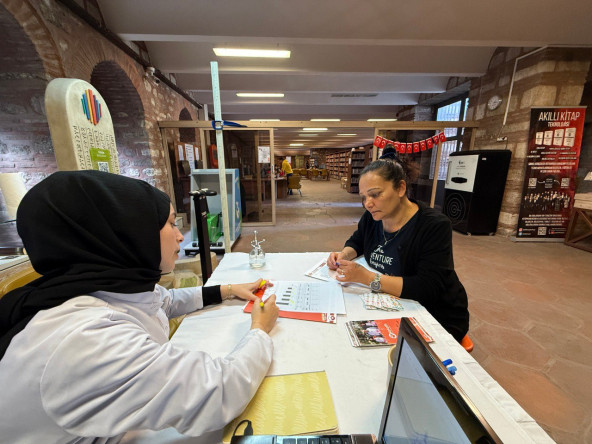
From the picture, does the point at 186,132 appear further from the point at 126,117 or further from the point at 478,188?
the point at 478,188

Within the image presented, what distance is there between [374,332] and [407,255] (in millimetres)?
531

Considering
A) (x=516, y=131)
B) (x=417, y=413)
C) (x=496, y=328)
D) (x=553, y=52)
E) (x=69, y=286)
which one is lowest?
(x=496, y=328)

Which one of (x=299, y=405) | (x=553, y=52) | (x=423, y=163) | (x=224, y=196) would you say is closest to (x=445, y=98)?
(x=423, y=163)

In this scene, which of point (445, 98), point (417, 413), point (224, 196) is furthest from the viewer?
point (445, 98)

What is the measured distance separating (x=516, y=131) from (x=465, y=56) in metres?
1.70

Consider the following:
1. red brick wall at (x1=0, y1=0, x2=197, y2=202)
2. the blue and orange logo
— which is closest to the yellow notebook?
the blue and orange logo

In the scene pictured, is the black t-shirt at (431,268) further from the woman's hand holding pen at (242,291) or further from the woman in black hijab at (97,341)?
the woman in black hijab at (97,341)

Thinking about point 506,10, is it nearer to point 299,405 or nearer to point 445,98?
point 445,98

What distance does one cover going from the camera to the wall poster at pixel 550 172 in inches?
157

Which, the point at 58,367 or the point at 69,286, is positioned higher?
the point at 69,286

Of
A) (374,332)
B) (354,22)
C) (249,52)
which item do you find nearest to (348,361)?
(374,332)

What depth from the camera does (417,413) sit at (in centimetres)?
42

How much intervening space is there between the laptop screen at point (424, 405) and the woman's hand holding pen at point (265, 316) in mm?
465

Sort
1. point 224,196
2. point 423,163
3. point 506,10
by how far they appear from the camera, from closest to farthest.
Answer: point 224,196, point 506,10, point 423,163
